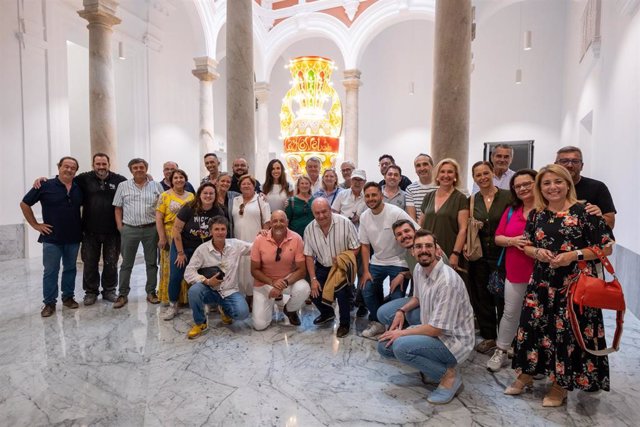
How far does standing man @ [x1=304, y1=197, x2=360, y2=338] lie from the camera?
13.4 feet

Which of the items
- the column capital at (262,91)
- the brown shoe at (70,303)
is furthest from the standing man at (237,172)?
the column capital at (262,91)

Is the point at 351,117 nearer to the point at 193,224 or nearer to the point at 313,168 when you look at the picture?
the point at 313,168

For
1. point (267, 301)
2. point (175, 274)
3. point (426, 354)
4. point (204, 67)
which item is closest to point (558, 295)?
point (426, 354)

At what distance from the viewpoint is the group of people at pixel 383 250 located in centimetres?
270


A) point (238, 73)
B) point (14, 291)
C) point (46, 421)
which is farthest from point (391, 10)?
point (46, 421)

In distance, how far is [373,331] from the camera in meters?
3.99

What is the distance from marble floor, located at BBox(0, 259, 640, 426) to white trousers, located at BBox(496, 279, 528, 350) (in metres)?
0.27

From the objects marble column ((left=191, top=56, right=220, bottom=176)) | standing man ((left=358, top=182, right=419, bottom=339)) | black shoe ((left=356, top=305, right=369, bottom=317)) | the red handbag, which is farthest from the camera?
marble column ((left=191, top=56, right=220, bottom=176))

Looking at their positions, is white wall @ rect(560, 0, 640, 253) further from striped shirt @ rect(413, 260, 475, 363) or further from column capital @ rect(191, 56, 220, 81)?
column capital @ rect(191, 56, 220, 81)

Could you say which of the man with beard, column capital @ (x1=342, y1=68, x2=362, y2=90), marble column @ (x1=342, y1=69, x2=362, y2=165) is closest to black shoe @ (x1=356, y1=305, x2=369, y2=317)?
the man with beard

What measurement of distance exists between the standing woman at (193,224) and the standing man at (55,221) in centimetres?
114

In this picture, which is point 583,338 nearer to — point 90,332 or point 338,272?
point 338,272

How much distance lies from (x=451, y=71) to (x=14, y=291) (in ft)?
20.2

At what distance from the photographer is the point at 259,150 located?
49.5 ft
